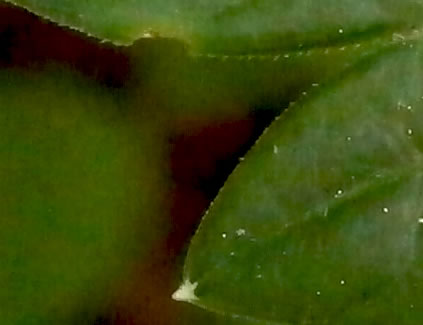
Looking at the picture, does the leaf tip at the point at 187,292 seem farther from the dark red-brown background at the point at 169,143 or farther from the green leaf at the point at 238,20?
the green leaf at the point at 238,20

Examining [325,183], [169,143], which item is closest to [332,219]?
[325,183]

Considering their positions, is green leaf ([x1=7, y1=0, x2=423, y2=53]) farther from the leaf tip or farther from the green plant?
the leaf tip

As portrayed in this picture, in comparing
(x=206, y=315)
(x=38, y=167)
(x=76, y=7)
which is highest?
(x=76, y=7)

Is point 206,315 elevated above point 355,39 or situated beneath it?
situated beneath

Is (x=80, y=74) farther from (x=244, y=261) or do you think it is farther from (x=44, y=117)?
(x=244, y=261)

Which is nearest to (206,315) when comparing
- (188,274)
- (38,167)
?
(188,274)

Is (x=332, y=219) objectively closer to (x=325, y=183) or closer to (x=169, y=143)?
(x=325, y=183)

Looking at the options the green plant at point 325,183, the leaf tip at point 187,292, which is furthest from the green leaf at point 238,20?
the leaf tip at point 187,292
